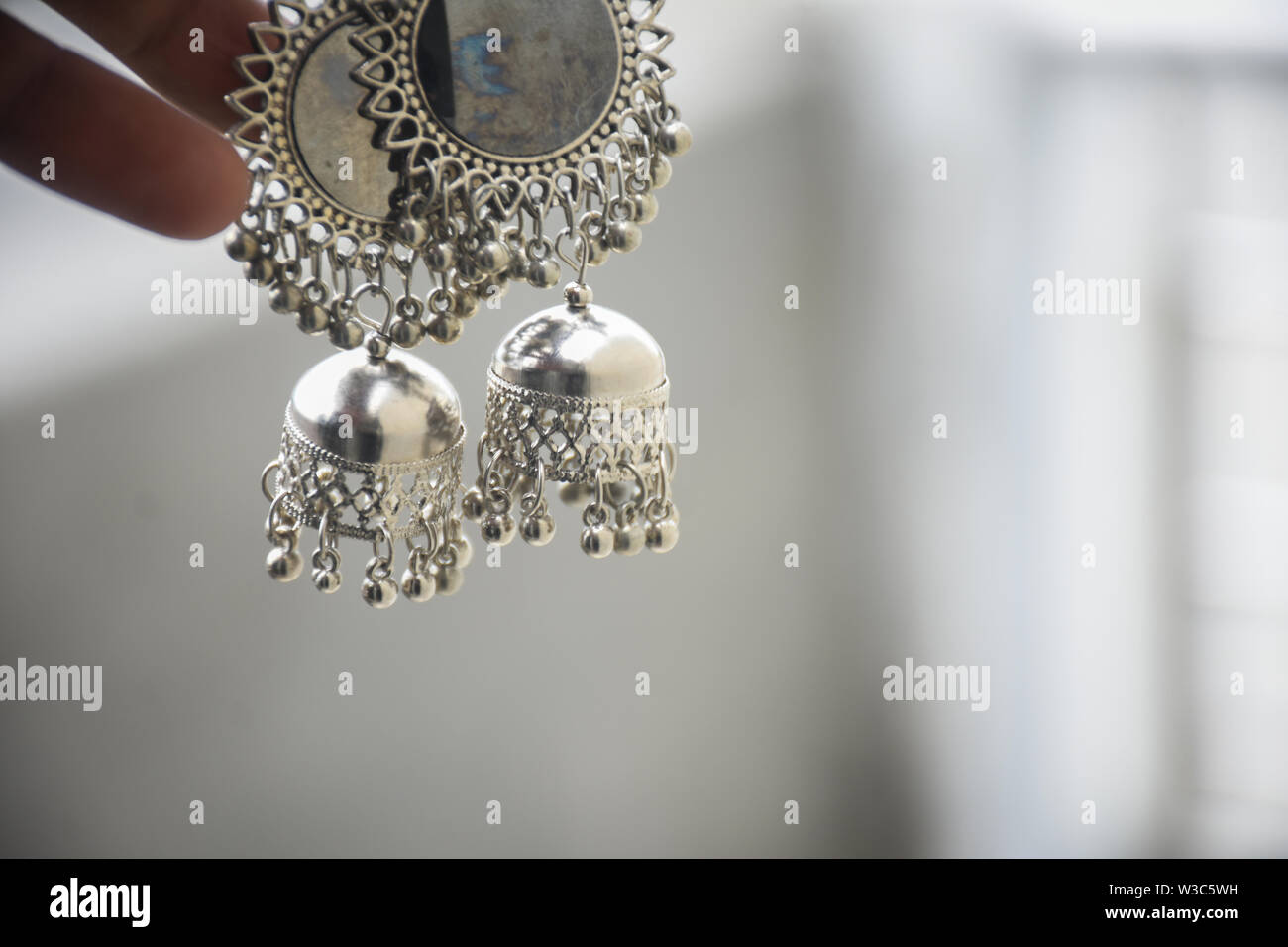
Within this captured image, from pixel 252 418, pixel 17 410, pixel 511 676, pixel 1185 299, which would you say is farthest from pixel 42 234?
pixel 1185 299

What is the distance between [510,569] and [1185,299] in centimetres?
144

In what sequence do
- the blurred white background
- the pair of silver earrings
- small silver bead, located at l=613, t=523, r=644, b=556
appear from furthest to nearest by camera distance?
1. the blurred white background
2. small silver bead, located at l=613, t=523, r=644, b=556
3. the pair of silver earrings

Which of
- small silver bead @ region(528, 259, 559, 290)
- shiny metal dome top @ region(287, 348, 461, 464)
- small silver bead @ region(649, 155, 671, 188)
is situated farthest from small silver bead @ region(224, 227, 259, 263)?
small silver bead @ region(649, 155, 671, 188)

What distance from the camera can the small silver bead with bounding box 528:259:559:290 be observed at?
979 millimetres

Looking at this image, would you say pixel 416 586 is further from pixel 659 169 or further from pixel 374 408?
pixel 659 169

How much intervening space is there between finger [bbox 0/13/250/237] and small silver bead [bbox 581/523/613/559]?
1.46 feet

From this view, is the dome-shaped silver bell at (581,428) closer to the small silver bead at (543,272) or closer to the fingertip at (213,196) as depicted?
the small silver bead at (543,272)

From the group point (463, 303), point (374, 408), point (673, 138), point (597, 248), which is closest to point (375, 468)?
point (374, 408)

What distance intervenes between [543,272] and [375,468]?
21 cm

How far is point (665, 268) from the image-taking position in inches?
93.2

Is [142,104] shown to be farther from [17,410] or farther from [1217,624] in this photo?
[1217,624]

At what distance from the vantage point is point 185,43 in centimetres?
99

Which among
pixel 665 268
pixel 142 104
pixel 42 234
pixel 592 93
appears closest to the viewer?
pixel 592 93

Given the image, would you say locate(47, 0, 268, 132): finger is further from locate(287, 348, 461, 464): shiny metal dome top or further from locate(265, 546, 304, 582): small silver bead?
locate(265, 546, 304, 582): small silver bead
